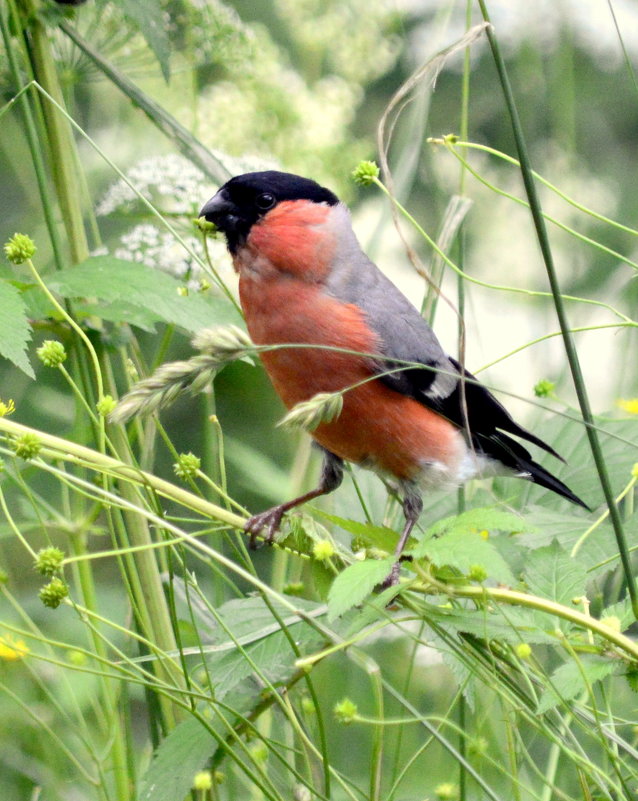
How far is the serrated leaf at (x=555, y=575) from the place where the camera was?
1.13m

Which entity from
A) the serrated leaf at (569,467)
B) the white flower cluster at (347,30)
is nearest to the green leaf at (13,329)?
the serrated leaf at (569,467)

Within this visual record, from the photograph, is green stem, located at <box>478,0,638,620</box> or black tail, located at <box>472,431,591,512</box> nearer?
green stem, located at <box>478,0,638,620</box>

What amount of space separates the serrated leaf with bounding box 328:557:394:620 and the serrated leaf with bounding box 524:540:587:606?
229mm

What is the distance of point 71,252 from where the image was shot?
5.34ft

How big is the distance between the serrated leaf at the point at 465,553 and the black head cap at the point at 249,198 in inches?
37.0

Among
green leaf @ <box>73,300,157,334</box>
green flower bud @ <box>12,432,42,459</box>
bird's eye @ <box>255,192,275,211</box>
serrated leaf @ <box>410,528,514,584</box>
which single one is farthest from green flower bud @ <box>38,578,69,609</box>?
bird's eye @ <box>255,192,275,211</box>

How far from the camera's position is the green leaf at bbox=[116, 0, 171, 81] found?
4.80ft

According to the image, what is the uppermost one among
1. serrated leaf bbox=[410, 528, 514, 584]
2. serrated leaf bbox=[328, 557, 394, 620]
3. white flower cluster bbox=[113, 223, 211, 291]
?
white flower cluster bbox=[113, 223, 211, 291]

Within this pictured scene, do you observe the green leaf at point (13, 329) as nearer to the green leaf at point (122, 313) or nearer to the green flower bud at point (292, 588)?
the green leaf at point (122, 313)

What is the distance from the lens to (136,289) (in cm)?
142

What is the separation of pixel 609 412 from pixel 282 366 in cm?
55

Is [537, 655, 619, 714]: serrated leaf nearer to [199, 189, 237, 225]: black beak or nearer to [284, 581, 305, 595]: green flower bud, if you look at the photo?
[284, 581, 305, 595]: green flower bud

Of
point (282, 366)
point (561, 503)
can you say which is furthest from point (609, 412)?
point (282, 366)

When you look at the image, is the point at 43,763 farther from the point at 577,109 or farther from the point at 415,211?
the point at 577,109
